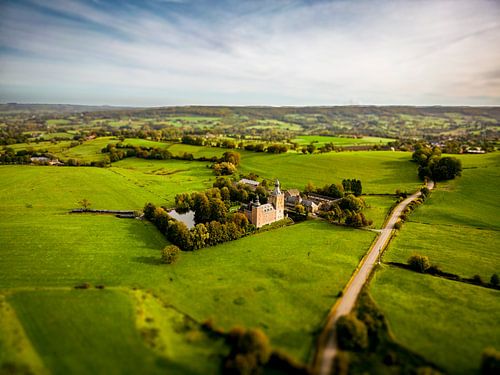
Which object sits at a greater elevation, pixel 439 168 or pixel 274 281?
pixel 439 168

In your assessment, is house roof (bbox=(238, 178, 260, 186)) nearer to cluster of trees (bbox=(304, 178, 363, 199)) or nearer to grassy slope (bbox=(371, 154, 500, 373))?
cluster of trees (bbox=(304, 178, 363, 199))

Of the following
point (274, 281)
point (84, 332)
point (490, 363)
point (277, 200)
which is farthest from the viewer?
point (277, 200)

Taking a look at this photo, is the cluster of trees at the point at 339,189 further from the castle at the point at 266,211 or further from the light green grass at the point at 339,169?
the castle at the point at 266,211

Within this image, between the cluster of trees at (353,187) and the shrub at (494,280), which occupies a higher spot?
the cluster of trees at (353,187)

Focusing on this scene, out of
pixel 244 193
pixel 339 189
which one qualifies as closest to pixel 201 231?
pixel 244 193

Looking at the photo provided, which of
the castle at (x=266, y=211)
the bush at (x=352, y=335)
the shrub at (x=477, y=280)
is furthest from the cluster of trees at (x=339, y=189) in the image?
the bush at (x=352, y=335)

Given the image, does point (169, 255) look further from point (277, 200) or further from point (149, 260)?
point (277, 200)
